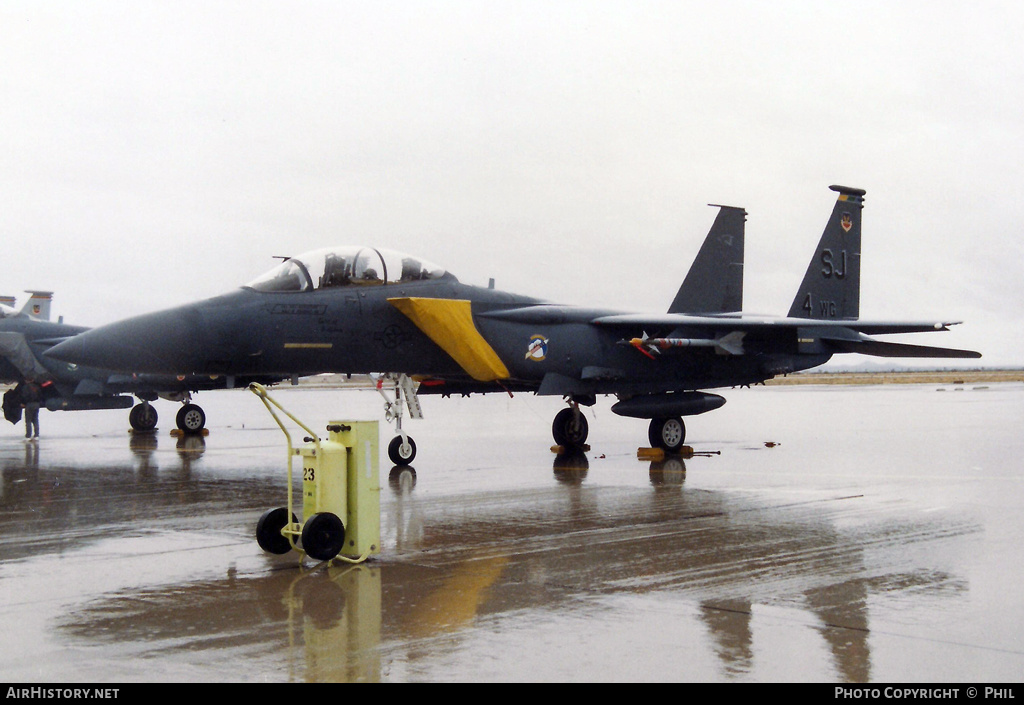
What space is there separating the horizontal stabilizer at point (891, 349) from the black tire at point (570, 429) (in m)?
4.21

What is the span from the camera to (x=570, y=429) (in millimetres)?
15961

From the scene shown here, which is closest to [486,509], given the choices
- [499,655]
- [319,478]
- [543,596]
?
[319,478]

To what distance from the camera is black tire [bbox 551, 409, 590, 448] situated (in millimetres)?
15922

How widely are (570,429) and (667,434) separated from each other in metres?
1.63

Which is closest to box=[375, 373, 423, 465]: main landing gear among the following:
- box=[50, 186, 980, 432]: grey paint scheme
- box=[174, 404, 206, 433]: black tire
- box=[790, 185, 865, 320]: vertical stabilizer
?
box=[50, 186, 980, 432]: grey paint scheme

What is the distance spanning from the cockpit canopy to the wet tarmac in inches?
96.8

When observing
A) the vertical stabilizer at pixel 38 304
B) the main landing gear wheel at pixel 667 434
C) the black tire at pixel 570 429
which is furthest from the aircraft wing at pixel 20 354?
the vertical stabilizer at pixel 38 304

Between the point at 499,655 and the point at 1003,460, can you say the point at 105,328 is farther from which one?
the point at 1003,460

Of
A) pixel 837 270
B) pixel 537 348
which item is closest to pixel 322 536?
pixel 537 348

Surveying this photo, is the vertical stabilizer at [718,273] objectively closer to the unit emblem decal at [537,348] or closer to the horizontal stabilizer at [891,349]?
the horizontal stabilizer at [891,349]

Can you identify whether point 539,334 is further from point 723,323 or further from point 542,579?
point 542,579

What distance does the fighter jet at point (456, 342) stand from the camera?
37.9ft

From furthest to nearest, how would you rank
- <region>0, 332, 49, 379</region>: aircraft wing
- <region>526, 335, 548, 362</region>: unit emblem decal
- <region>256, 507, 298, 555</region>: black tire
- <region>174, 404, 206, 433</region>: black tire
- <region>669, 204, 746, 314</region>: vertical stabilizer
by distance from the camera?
1. <region>174, 404, 206, 433</region>: black tire
2. <region>0, 332, 49, 379</region>: aircraft wing
3. <region>669, 204, 746, 314</region>: vertical stabilizer
4. <region>526, 335, 548, 362</region>: unit emblem decal
5. <region>256, 507, 298, 555</region>: black tire

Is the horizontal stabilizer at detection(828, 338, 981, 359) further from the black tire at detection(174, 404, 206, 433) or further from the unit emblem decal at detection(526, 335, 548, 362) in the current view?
the black tire at detection(174, 404, 206, 433)
